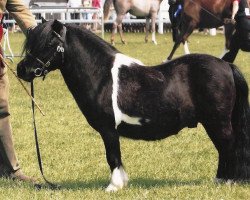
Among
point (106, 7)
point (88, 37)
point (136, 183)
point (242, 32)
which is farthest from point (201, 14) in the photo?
point (88, 37)

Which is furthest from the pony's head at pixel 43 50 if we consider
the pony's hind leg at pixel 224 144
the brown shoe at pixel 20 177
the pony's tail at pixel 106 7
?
the pony's tail at pixel 106 7

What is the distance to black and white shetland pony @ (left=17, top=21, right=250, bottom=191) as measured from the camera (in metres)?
6.19

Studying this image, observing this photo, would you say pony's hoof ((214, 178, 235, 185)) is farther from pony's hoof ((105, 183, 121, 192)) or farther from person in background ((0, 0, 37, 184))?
person in background ((0, 0, 37, 184))

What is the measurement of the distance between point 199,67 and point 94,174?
5.42 feet

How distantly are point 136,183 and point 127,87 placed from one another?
0.96 m

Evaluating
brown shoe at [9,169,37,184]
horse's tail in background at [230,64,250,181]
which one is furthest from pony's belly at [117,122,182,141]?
brown shoe at [9,169,37,184]

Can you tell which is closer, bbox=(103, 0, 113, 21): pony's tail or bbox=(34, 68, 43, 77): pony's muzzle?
bbox=(34, 68, 43, 77): pony's muzzle

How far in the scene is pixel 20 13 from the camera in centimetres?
683

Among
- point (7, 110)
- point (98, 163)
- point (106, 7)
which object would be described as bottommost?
point (106, 7)

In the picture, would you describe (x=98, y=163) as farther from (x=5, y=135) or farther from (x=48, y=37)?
(x=48, y=37)

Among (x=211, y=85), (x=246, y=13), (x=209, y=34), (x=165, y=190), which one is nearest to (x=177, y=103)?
(x=211, y=85)

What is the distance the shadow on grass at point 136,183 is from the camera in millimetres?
6548

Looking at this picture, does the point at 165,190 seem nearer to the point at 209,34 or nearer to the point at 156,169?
the point at 156,169

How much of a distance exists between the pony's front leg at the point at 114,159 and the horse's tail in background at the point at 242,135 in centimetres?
97
